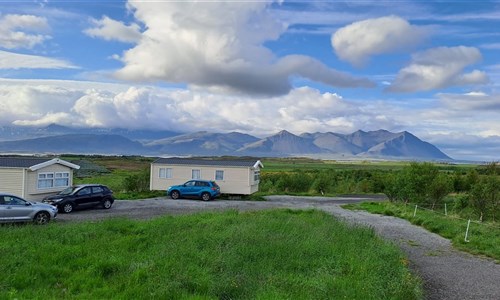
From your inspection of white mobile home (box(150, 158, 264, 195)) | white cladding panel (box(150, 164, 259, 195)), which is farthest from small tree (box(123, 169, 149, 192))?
white mobile home (box(150, 158, 264, 195))

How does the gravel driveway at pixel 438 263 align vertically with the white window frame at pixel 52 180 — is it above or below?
below

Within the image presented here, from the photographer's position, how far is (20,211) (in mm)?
18469

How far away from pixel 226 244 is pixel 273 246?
1.28 meters

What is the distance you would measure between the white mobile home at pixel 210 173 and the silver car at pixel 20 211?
718 inches

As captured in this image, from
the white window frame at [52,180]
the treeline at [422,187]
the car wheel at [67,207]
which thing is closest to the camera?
the car wheel at [67,207]

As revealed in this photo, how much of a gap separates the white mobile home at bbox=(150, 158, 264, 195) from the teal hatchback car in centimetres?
262

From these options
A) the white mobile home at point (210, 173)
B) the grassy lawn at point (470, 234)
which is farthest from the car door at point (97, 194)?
the grassy lawn at point (470, 234)

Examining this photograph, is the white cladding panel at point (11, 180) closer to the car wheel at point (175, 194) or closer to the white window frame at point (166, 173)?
the car wheel at point (175, 194)

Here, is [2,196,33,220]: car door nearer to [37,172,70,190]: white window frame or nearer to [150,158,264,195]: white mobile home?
[37,172,70,190]: white window frame

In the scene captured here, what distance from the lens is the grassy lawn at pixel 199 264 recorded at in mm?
8727

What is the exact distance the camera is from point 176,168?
37.5 metres

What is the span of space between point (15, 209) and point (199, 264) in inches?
453

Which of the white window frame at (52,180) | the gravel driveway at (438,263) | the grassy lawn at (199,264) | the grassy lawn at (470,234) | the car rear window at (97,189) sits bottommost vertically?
the gravel driveway at (438,263)

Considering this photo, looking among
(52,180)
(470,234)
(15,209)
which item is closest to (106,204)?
(52,180)
